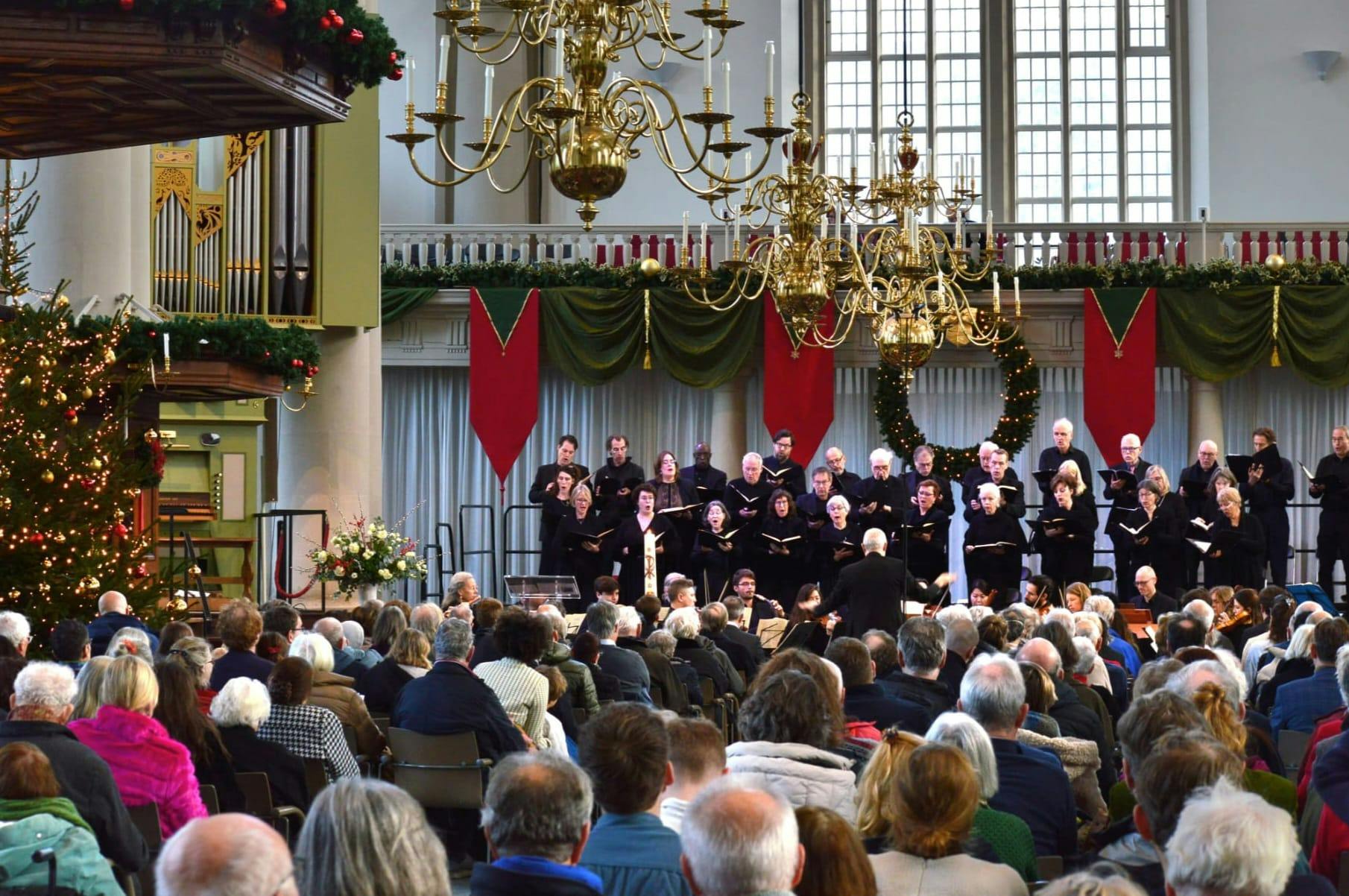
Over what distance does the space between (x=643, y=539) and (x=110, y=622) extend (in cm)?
731

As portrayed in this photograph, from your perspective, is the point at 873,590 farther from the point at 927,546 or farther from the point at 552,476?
the point at 552,476

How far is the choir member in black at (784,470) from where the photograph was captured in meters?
15.4

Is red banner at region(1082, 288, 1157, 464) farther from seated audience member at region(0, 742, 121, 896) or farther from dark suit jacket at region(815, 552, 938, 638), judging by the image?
seated audience member at region(0, 742, 121, 896)

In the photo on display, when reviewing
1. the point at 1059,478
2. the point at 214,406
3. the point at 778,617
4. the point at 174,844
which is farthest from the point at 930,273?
the point at 174,844

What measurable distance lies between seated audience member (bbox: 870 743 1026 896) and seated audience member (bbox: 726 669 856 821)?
3.16 feet

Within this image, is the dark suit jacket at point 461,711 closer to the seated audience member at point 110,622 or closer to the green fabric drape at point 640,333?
the seated audience member at point 110,622

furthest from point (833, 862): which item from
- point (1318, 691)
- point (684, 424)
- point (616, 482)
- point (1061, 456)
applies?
point (684, 424)

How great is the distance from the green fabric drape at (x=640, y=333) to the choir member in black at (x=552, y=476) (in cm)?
206

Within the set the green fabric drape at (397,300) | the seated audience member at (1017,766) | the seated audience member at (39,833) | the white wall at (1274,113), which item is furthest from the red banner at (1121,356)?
the seated audience member at (39,833)

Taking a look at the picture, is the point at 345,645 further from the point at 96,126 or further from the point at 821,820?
the point at 821,820

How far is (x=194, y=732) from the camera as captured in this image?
18.1ft

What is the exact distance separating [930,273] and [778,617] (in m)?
3.05

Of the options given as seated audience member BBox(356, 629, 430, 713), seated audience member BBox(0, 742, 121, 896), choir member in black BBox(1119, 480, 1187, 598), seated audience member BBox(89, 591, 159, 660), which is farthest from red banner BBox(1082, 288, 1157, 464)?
seated audience member BBox(0, 742, 121, 896)

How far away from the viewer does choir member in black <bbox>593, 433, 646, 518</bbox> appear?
15.4 m
